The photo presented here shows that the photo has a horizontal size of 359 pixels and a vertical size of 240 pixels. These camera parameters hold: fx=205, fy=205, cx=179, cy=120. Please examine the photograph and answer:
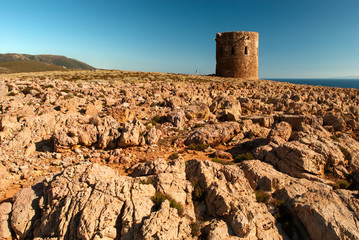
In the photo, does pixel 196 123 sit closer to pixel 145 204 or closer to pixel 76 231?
pixel 145 204

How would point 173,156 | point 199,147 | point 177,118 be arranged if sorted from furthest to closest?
point 177,118 → point 199,147 → point 173,156

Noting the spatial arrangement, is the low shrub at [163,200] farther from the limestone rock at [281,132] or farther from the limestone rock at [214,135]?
the limestone rock at [281,132]

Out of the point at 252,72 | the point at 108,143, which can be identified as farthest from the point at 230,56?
the point at 108,143

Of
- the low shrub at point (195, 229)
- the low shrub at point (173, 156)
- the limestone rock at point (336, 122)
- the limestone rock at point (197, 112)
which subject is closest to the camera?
the low shrub at point (195, 229)

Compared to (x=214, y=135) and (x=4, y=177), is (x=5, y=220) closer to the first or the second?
(x=4, y=177)

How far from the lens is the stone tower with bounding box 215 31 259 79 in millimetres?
28047

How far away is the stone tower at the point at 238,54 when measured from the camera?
28047 mm

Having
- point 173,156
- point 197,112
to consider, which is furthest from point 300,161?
point 197,112

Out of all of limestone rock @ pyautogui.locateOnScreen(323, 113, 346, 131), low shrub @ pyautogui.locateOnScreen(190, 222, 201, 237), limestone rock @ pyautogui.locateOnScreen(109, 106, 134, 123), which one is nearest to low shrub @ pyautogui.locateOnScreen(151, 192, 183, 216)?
low shrub @ pyautogui.locateOnScreen(190, 222, 201, 237)

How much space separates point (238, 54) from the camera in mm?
28562

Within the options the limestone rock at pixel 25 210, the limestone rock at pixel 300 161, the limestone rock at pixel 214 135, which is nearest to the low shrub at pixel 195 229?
the limestone rock at pixel 300 161

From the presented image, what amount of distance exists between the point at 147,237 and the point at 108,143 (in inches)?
198

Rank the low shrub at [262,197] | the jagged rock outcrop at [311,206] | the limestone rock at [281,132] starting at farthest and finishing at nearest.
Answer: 1. the limestone rock at [281,132]
2. the low shrub at [262,197]
3. the jagged rock outcrop at [311,206]

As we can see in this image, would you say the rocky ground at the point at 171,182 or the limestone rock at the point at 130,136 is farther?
the limestone rock at the point at 130,136
